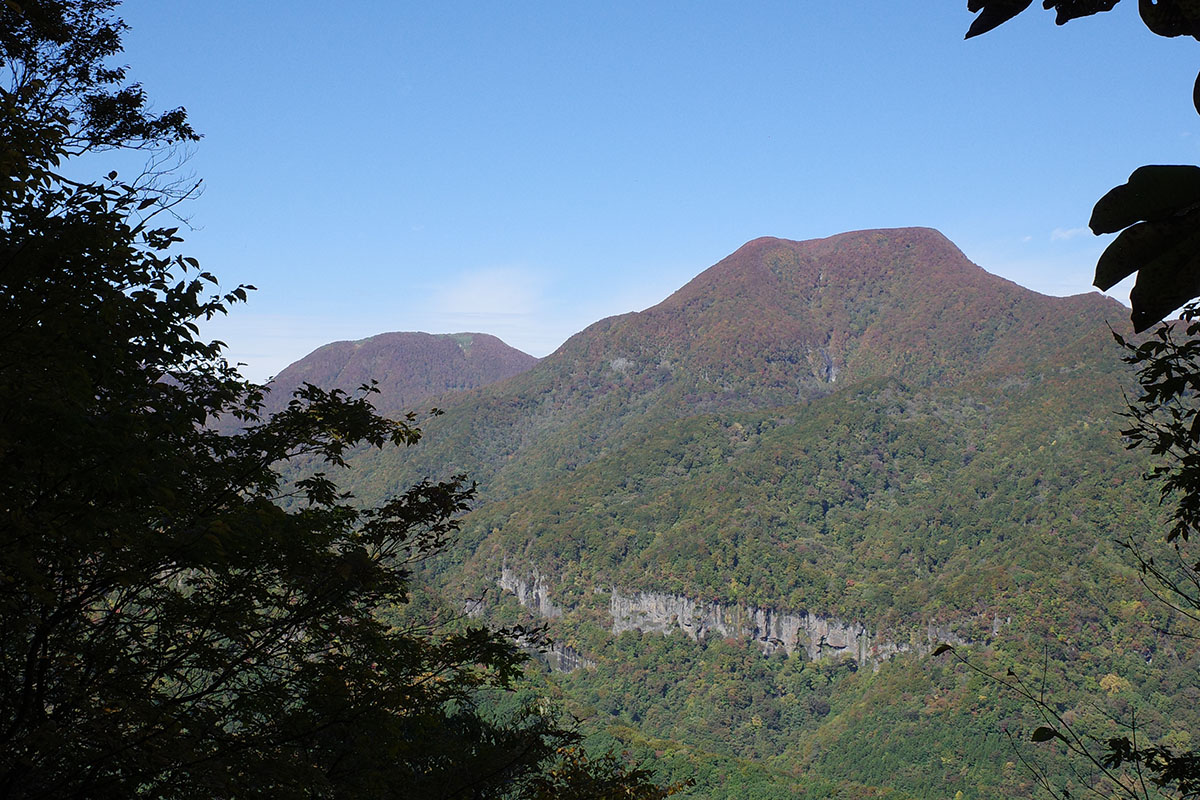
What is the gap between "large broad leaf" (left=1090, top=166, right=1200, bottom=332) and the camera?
98 centimetres

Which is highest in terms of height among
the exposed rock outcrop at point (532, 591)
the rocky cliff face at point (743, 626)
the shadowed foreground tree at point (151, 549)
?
the shadowed foreground tree at point (151, 549)

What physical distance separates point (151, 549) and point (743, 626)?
12871 centimetres

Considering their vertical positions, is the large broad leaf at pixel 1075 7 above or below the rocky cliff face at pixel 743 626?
above

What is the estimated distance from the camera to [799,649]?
124 metres

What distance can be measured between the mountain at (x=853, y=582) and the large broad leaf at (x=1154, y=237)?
68.2m

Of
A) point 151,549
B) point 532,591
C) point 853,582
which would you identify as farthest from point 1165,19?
point 532,591

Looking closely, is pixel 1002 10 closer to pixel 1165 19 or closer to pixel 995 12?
pixel 995 12

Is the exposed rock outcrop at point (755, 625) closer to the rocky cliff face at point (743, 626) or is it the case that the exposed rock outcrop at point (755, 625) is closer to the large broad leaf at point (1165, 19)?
the rocky cliff face at point (743, 626)

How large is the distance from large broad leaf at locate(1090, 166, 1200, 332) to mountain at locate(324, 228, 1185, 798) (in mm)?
68227

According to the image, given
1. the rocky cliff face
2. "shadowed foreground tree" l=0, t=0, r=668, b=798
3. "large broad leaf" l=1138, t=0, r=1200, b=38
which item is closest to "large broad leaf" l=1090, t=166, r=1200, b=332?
"large broad leaf" l=1138, t=0, r=1200, b=38

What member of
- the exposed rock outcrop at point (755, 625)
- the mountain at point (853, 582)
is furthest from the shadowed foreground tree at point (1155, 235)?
the exposed rock outcrop at point (755, 625)

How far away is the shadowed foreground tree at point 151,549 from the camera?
4.04 metres

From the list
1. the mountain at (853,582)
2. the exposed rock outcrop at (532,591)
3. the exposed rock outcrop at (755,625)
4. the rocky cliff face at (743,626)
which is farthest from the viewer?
the exposed rock outcrop at (532,591)

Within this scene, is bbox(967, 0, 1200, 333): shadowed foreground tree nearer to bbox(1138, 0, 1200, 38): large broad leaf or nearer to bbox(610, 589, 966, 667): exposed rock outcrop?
bbox(1138, 0, 1200, 38): large broad leaf
